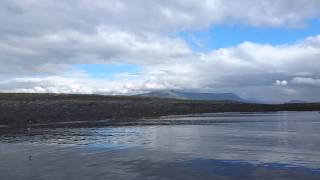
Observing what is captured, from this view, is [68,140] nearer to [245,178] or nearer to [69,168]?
[69,168]

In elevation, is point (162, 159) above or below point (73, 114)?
below

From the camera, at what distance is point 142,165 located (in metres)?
32.3

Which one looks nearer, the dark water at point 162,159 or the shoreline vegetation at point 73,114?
the dark water at point 162,159

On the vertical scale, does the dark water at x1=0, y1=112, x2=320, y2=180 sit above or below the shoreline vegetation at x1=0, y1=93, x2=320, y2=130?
below

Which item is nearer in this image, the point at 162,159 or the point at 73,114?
the point at 162,159

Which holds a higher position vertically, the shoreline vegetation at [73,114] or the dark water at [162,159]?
the shoreline vegetation at [73,114]

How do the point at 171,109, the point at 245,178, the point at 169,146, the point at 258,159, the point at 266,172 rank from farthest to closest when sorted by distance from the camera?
the point at 171,109 < the point at 169,146 < the point at 258,159 < the point at 266,172 < the point at 245,178

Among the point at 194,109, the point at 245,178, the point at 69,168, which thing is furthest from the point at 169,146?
the point at 194,109

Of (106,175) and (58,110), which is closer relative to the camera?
(106,175)

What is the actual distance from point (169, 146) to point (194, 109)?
437 feet

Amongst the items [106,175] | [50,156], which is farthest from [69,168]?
[50,156]

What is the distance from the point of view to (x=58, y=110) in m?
124

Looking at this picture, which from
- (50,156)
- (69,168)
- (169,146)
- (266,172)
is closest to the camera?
(266,172)

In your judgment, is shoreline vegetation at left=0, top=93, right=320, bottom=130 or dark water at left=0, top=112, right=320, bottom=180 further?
shoreline vegetation at left=0, top=93, right=320, bottom=130
